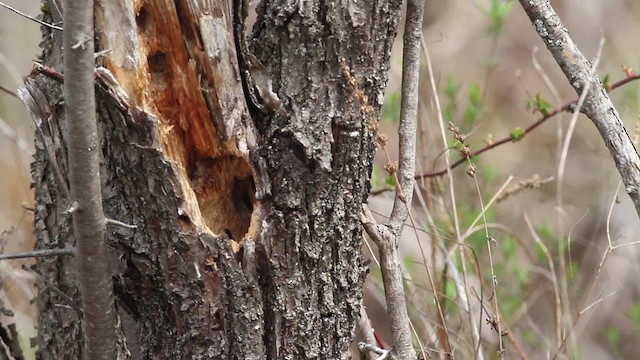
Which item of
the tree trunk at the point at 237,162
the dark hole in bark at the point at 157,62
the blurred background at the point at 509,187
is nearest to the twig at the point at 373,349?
the tree trunk at the point at 237,162

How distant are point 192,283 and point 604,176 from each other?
4010 millimetres

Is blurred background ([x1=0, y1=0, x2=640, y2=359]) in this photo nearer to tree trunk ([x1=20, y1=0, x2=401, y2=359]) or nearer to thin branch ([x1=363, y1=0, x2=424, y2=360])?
thin branch ([x1=363, y1=0, x2=424, y2=360])

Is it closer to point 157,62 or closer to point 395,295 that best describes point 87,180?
point 157,62

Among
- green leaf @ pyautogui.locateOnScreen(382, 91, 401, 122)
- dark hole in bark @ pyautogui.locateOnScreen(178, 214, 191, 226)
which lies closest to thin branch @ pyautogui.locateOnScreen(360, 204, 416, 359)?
dark hole in bark @ pyautogui.locateOnScreen(178, 214, 191, 226)

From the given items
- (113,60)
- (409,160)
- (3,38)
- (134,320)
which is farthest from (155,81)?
(3,38)

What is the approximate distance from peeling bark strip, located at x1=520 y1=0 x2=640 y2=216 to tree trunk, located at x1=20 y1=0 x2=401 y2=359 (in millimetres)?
407

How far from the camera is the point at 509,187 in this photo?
4.49 m

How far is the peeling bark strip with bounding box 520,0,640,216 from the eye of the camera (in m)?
1.72

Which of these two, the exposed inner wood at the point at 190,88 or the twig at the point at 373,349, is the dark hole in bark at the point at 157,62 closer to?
the exposed inner wood at the point at 190,88

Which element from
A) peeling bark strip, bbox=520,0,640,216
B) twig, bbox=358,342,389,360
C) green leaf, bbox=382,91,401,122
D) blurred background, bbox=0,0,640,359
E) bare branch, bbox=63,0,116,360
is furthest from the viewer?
green leaf, bbox=382,91,401,122

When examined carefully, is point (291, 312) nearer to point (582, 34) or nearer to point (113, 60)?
point (113, 60)

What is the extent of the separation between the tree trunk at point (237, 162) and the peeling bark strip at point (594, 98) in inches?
16.0

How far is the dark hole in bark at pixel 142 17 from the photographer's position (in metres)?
1.54

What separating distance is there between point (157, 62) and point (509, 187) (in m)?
3.28
